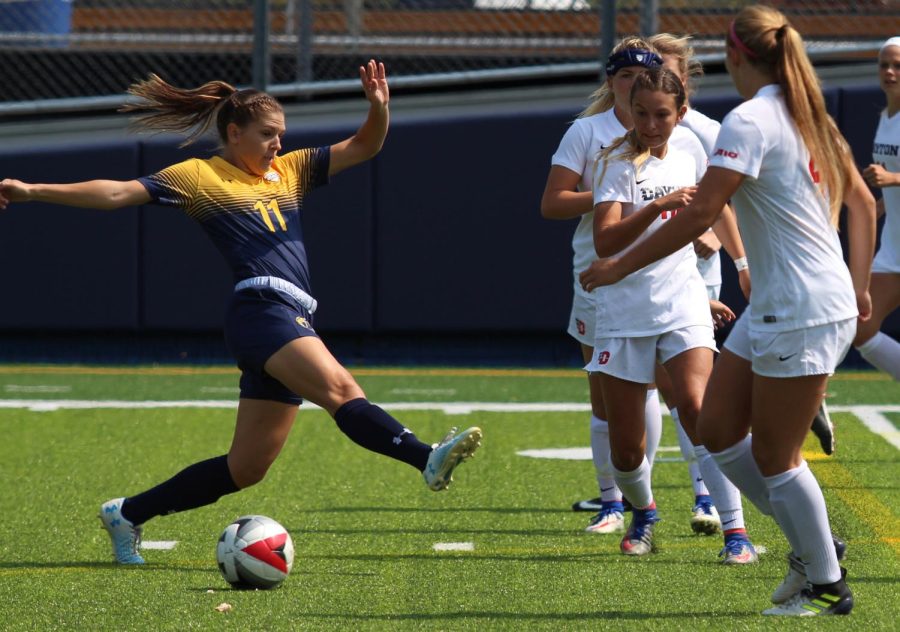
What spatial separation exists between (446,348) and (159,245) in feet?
8.92

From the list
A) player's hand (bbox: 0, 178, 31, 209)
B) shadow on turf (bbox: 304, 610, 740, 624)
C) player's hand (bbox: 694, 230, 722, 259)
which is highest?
player's hand (bbox: 0, 178, 31, 209)

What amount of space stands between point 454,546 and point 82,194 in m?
2.04

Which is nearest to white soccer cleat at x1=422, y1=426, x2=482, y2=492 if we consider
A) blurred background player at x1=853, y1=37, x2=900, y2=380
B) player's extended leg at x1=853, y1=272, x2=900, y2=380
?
blurred background player at x1=853, y1=37, x2=900, y2=380

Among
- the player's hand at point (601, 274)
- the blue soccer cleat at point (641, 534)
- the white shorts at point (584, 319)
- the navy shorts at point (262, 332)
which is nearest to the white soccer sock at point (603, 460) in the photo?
the white shorts at point (584, 319)

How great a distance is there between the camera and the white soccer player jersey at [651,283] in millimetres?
5102

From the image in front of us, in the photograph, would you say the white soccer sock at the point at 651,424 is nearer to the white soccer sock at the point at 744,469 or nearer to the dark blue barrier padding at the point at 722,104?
the white soccer sock at the point at 744,469

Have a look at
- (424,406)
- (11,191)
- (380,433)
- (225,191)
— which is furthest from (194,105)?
(424,406)

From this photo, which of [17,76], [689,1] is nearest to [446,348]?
[689,1]

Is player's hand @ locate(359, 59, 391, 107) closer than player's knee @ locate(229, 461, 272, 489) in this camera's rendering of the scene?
No

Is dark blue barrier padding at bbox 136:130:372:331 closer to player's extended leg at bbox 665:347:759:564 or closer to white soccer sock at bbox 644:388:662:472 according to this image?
white soccer sock at bbox 644:388:662:472

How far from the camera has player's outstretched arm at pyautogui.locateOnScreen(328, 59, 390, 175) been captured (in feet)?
18.3

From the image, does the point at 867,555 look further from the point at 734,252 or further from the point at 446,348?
the point at 446,348

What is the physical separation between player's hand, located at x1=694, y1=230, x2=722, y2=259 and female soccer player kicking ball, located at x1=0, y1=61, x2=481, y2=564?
4.46 feet

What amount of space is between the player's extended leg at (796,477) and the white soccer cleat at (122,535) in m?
2.49
